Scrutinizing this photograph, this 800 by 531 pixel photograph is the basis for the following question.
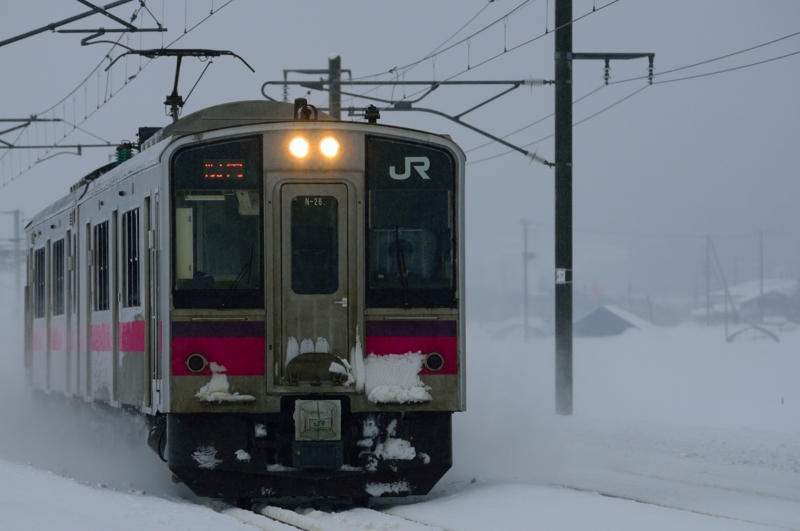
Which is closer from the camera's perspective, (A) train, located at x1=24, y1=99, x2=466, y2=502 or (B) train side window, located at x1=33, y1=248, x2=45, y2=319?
(A) train, located at x1=24, y1=99, x2=466, y2=502

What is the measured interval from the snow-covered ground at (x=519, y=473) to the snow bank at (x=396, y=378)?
2.65 feet

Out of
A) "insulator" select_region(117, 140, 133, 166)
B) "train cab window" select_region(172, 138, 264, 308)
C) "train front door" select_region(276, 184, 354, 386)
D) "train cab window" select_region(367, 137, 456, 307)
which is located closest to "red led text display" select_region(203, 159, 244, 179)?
"train cab window" select_region(172, 138, 264, 308)

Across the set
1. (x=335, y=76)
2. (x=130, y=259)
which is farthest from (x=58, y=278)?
(x=335, y=76)

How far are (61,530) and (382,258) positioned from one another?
3.37 m

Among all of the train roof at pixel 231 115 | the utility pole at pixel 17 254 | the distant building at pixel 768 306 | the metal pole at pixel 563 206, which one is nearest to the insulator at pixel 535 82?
the metal pole at pixel 563 206

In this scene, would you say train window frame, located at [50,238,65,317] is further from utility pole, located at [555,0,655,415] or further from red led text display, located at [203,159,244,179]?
utility pole, located at [555,0,655,415]

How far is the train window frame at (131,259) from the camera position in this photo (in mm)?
10898

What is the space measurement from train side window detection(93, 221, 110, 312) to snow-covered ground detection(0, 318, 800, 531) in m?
1.22

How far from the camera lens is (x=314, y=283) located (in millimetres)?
9938

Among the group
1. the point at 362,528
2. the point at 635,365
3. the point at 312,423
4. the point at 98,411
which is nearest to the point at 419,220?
the point at 312,423

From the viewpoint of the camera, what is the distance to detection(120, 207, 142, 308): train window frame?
10898 mm

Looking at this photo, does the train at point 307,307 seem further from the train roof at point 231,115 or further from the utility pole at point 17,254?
the utility pole at point 17,254

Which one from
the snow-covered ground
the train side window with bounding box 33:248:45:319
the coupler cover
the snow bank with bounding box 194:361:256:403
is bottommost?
the snow-covered ground

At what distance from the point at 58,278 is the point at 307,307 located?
7.04 metres
